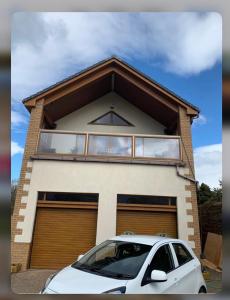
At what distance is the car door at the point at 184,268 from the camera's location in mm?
2314

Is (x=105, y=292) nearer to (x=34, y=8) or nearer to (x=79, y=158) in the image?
(x=34, y=8)

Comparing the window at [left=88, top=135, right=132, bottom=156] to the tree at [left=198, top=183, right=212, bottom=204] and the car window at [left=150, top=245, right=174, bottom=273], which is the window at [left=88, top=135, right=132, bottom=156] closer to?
the tree at [left=198, top=183, right=212, bottom=204]

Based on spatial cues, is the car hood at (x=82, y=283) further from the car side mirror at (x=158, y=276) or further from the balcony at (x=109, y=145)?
the balcony at (x=109, y=145)

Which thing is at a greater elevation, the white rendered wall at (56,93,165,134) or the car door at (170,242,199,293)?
the white rendered wall at (56,93,165,134)

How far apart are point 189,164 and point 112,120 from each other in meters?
1.88

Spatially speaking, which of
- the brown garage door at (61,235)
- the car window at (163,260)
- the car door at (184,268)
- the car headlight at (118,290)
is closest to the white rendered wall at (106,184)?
the brown garage door at (61,235)

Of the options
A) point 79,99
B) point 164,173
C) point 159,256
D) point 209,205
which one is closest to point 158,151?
point 164,173

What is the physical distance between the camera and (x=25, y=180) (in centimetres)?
464

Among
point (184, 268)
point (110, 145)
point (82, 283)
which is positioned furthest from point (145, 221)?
point (82, 283)

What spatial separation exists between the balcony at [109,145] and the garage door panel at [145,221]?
0.88 metres

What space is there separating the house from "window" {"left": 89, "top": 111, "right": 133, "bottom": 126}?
0.57 meters

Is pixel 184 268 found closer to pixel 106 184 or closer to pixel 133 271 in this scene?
pixel 133 271

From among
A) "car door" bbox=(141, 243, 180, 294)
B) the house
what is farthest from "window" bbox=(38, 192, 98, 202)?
"car door" bbox=(141, 243, 180, 294)

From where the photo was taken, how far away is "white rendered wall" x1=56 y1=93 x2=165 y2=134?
5746 millimetres
